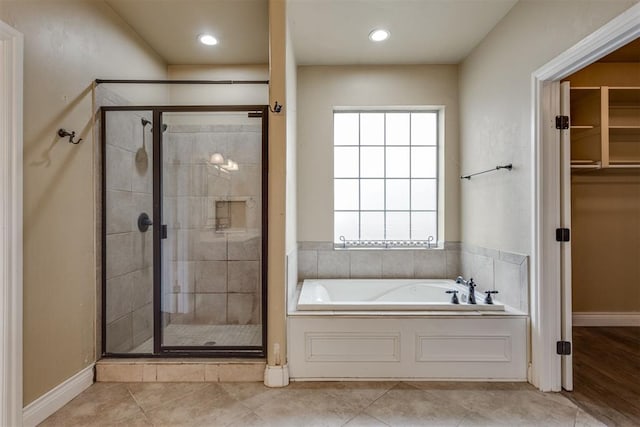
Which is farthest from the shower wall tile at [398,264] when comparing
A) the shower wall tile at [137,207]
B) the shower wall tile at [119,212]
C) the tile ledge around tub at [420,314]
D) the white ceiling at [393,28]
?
the shower wall tile at [119,212]

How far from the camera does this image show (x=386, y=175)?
3215 millimetres

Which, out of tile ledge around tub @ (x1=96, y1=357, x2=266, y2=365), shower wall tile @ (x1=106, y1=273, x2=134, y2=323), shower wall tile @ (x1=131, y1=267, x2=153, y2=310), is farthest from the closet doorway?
shower wall tile @ (x1=106, y1=273, x2=134, y2=323)

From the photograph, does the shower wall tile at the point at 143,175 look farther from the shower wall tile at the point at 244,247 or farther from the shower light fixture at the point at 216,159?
the shower wall tile at the point at 244,247

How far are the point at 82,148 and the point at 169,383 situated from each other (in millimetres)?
1635

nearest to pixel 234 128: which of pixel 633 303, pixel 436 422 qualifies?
pixel 436 422

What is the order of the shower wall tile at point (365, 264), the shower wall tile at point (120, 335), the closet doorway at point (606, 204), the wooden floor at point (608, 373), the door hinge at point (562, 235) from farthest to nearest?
the shower wall tile at point (365, 264), the closet doorway at point (606, 204), the shower wall tile at point (120, 335), the door hinge at point (562, 235), the wooden floor at point (608, 373)

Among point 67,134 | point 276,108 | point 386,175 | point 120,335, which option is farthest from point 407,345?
point 67,134

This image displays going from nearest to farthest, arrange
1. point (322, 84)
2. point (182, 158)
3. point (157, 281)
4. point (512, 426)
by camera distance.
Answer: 1. point (512, 426)
2. point (157, 281)
3. point (182, 158)
4. point (322, 84)

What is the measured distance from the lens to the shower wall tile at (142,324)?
2.28m

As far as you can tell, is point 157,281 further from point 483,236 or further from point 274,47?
point 483,236

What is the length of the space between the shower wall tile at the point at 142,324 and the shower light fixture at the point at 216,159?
46.5 inches

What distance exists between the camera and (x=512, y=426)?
1.65m

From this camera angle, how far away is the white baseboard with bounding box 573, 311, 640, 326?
307cm

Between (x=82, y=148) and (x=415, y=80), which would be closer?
(x=82, y=148)
